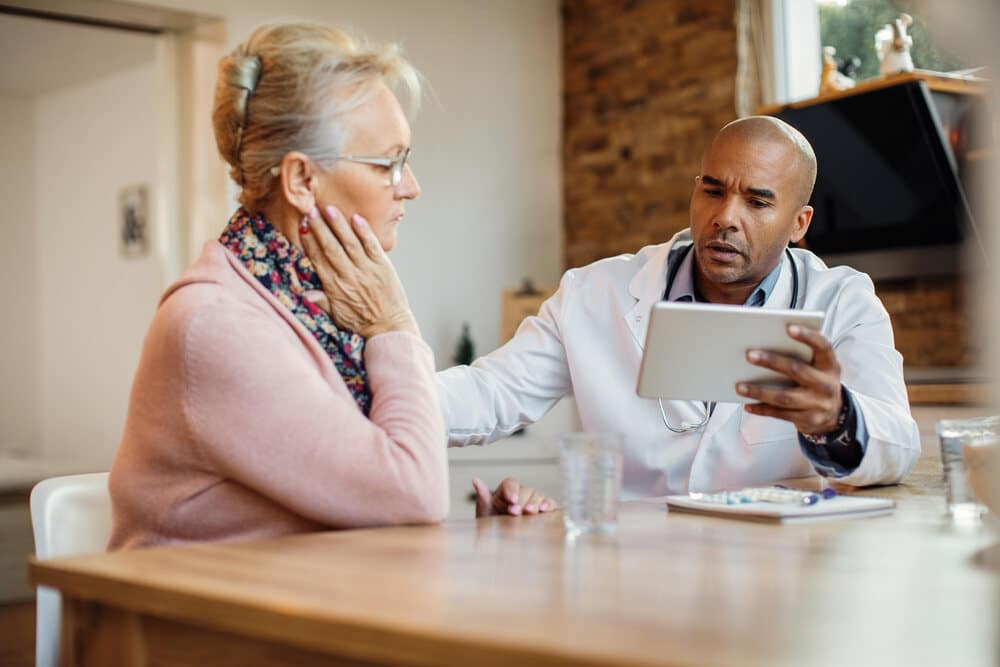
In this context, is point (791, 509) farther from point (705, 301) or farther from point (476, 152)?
point (476, 152)

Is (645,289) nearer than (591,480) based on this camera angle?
No

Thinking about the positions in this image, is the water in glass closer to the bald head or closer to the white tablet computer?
the white tablet computer

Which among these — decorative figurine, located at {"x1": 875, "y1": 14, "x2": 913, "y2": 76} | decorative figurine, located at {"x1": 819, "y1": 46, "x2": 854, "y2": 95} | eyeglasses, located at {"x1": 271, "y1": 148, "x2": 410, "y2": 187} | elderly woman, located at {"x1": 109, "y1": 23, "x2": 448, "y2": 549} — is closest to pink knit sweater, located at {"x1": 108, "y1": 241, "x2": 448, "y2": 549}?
elderly woman, located at {"x1": 109, "y1": 23, "x2": 448, "y2": 549}

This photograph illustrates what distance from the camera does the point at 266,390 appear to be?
46.5 inches

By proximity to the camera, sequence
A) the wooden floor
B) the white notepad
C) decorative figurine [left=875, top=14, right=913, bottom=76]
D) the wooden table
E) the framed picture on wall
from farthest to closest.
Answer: the framed picture on wall
decorative figurine [left=875, top=14, right=913, bottom=76]
the wooden floor
the white notepad
the wooden table

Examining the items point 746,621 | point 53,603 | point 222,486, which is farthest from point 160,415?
point 746,621

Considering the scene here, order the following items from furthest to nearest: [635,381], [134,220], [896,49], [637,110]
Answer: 1. [134,220]
2. [637,110]
3. [896,49]
4. [635,381]

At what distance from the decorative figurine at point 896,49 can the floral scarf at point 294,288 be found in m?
2.86

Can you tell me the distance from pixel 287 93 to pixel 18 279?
6.01 meters

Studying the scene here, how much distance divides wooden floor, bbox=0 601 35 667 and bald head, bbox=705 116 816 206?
236cm

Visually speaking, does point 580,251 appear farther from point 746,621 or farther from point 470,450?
point 746,621

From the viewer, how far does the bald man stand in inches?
75.9

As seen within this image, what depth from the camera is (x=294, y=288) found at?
1387 millimetres

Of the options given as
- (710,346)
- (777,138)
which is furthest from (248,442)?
(777,138)
